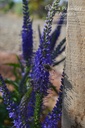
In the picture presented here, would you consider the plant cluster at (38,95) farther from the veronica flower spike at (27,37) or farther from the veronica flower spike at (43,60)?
the veronica flower spike at (27,37)

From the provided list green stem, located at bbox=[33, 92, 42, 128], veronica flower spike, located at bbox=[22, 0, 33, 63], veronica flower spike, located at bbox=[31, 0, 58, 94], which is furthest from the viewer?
veronica flower spike, located at bbox=[22, 0, 33, 63]

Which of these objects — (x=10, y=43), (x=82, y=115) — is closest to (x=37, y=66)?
(x=82, y=115)

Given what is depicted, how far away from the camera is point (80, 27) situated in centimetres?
175

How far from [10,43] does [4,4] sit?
1929 cm

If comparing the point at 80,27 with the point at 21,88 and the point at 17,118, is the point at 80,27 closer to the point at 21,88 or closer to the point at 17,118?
the point at 17,118

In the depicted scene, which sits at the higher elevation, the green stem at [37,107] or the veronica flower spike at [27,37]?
the veronica flower spike at [27,37]

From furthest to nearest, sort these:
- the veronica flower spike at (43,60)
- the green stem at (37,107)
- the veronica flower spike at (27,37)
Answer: the veronica flower spike at (27,37) < the green stem at (37,107) < the veronica flower spike at (43,60)

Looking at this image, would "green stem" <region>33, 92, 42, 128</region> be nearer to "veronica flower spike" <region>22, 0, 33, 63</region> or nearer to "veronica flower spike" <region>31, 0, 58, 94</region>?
"veronica flower spike" <region>31, 0, 58, 94</region>

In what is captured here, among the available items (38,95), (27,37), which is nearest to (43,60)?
(38,95)

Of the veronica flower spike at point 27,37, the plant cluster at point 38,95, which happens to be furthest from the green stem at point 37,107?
the veronica flower spike at point 27,37

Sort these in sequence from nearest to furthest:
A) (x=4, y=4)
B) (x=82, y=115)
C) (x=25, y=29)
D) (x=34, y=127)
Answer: (x=82, y=115)
(x=34, y=127)
(x=25, y=29)
(x=4, y=4)

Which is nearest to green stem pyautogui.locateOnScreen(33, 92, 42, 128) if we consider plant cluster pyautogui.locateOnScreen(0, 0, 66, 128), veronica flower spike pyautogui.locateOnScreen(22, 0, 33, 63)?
plant cluster pyautogui.locateOnScreen(0, 0, 66, 128)

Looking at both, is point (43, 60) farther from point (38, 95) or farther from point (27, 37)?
point (27, 37)

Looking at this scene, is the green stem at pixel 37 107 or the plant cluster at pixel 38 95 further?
the green stem at pixel 37 107
